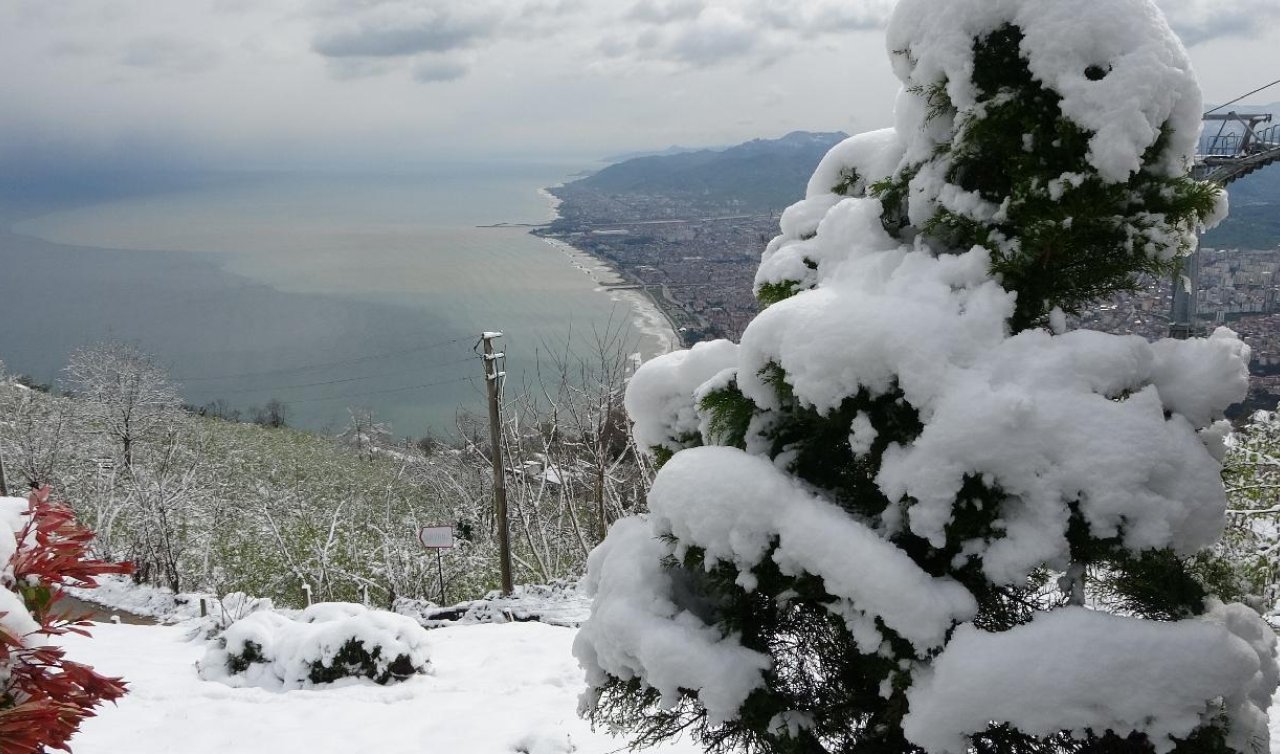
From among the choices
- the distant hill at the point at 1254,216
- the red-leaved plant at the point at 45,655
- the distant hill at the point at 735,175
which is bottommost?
the red-leaved plant at the point at 45,655

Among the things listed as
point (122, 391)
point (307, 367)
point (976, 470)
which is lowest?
point (307, 367)

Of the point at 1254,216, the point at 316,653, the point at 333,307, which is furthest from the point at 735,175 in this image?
the point at 316,653

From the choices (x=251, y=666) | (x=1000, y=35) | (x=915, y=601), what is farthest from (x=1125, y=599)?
(x=251, y=666)

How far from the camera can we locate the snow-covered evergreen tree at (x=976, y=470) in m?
1.80

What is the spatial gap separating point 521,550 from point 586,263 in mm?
36545

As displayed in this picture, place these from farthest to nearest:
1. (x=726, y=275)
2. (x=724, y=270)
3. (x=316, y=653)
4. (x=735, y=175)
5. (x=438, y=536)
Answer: (x=735, y=175), (x=724, y=270), (x=726, y=275), (x=438, y=536), (x=316, y=653)

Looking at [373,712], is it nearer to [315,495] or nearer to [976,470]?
[976,470]

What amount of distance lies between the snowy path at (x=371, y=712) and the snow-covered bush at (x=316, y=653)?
0.68 ft

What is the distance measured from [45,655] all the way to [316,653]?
5698 millimetres

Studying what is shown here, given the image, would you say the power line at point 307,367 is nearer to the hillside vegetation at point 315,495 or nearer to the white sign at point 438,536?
the hillside vegetation at point 315,495

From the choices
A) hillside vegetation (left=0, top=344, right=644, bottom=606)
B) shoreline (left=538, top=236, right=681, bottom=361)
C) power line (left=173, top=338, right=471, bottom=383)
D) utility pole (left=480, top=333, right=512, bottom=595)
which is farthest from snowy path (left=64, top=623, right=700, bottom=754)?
power line (left=173, top=338, right=471, bottom=383)

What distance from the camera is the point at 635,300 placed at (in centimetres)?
3444

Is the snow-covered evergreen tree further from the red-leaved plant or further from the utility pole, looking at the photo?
the utility pole

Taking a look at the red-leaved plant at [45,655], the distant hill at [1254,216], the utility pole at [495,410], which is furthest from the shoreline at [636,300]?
the distant hill at [1254,216]
